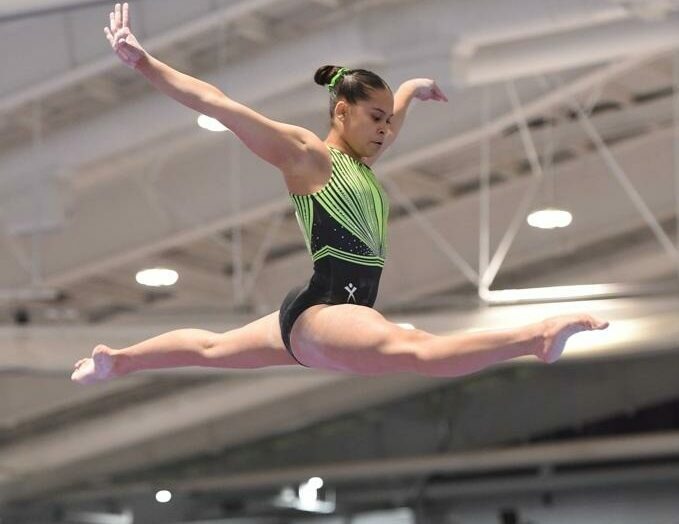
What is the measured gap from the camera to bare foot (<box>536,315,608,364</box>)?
4285 millimetres

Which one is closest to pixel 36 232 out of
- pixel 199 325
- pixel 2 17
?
pixel 199 325

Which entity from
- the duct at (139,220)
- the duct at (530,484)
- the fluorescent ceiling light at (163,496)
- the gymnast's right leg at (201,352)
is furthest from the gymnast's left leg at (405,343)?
the fluorescent ceiling light at (163,496)

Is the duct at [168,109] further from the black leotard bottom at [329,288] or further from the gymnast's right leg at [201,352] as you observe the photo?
the black leotard bottom at [329,288]

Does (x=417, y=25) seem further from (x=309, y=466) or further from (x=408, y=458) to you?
(x=309, y=466)

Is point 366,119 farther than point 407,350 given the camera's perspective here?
Yes

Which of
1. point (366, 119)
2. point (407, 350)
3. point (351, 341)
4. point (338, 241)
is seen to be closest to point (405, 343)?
point (407, 350)

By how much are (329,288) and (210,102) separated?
86 cm

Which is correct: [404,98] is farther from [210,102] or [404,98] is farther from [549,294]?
[549,294]

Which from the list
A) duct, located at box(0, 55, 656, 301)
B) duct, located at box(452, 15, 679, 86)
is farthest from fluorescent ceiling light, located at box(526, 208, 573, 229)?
duct, located at box(452, 15, 679, 86)

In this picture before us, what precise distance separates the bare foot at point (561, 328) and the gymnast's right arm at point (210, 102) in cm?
121

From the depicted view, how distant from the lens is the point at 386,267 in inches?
672

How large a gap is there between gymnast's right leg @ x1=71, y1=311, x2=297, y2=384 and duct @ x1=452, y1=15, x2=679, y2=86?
639 centimetres

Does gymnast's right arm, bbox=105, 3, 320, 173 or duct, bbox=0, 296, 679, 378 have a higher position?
duct, bbox=0, 296, 679, 378

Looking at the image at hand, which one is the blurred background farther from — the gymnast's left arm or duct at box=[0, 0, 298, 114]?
the gymnast's left arm
